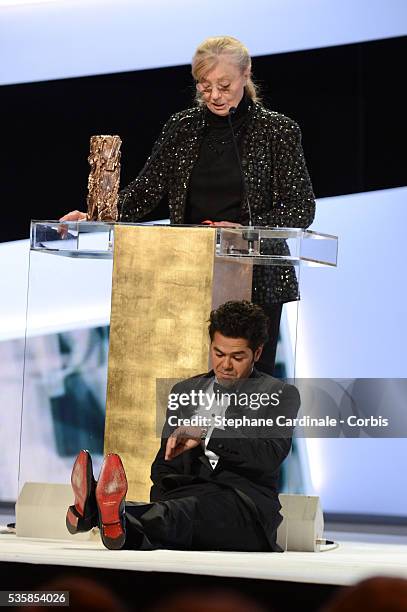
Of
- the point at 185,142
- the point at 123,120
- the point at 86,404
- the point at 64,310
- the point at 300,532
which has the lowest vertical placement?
the point at 300,532

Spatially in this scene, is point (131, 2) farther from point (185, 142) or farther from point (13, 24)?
point (185, 142)

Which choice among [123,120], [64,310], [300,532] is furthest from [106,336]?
[123,120]

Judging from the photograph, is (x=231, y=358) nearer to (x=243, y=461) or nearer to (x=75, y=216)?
(x=243, y=461)

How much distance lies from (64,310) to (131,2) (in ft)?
10.1

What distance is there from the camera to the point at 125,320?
113 inches

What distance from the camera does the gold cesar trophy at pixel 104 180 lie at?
3.14 m

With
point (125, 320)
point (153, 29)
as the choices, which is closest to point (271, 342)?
A: point (125, 320)

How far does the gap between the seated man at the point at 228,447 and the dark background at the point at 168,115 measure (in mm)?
2775

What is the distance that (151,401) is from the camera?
9.15 feet

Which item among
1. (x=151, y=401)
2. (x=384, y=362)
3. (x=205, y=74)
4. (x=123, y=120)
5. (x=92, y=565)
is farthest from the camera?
(x=123, y=120)

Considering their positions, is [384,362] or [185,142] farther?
[384,362]

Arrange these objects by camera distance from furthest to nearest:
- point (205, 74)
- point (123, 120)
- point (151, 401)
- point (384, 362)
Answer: point (123, 120) < point (384, 362) < point (205, 74) < point (151, 401)

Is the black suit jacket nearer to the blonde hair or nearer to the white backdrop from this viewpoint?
the blonde hair

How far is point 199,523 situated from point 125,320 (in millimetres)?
538
